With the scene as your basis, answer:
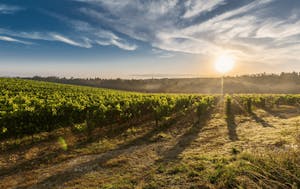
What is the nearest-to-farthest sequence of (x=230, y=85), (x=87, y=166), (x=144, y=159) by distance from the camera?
(x=87, y=166) → (x=144, y=159) → (x=230, y=85)

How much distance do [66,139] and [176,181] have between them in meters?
8.36

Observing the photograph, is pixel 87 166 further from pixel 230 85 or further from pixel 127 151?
pixel 230 85

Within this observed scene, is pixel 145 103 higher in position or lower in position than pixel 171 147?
higher

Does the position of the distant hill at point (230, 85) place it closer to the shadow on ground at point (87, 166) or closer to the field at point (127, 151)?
the field at point (127, 151)

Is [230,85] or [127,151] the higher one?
[230,85]

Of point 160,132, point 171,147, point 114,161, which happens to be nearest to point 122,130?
point 160,132

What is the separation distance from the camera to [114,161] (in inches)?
376

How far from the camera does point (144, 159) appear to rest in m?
9.86

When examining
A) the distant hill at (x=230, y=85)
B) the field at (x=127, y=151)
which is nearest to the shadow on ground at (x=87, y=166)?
the field at (x=127, y=151)

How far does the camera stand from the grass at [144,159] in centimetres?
704

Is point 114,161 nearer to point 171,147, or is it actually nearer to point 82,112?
point 171,147

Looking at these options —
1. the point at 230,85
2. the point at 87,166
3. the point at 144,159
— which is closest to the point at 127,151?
the point at 144,159

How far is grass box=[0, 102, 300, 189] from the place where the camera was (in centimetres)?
704

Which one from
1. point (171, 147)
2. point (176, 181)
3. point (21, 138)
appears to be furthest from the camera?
point (21, 138)
